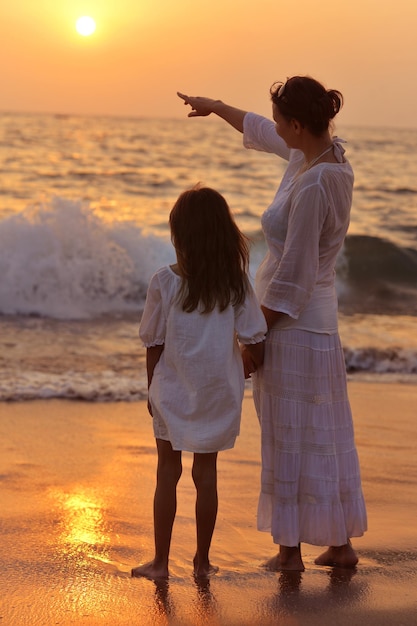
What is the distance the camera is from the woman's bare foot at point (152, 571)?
10.9 ft

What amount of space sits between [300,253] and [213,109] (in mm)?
947

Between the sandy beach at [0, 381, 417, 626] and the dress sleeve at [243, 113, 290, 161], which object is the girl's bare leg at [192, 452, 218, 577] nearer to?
the sandy beach at [0, 381, 417, 626]

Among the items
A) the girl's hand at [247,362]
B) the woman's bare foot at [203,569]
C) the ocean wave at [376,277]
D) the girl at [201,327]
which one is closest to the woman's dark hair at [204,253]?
the girl at [201,327]

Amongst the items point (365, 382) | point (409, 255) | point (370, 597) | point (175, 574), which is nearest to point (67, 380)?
point (365, 382)

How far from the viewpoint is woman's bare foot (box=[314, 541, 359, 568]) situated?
3.47m

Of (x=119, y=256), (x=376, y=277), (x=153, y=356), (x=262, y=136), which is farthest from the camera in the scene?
(x=376, y=277)

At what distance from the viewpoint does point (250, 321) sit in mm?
3236

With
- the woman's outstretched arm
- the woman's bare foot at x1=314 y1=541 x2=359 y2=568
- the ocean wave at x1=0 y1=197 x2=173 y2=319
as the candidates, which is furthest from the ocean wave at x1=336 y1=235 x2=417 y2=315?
the woman's bare foot at x1=314 y1=541 x2=359 y2=568

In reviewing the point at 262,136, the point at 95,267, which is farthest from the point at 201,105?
the point at 95,267

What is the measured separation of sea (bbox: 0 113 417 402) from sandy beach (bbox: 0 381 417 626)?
48.2 inches

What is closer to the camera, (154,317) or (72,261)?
(154,317)

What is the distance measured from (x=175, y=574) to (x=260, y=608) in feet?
1.41

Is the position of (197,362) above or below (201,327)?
below

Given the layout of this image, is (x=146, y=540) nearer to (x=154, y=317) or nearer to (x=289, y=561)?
(x=289, y=561)
